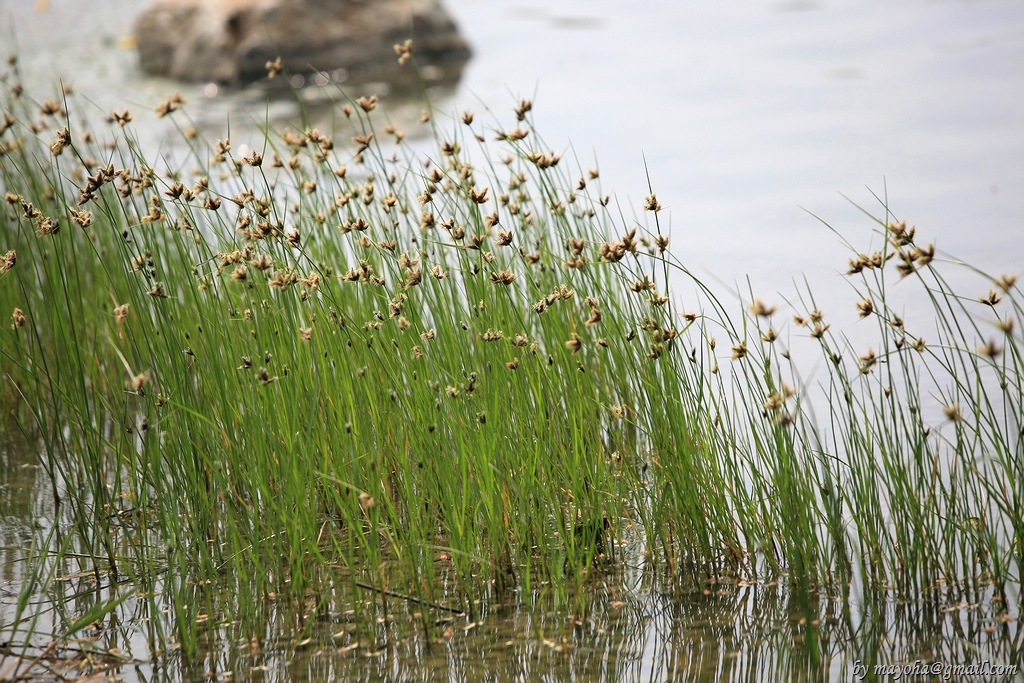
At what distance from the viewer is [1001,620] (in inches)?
82.0

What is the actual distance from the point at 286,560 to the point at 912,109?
5744 millimetres

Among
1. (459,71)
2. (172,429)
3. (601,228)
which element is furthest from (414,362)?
(459,71)

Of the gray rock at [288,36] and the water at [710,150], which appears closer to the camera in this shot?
the water at [710,150]

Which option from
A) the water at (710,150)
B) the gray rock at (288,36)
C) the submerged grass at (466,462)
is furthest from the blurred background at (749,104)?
the submerged grass at (466,462)

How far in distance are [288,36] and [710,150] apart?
4.20 meters

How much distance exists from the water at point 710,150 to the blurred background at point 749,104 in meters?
0.02

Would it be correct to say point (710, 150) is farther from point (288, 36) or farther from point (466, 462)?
point (466, 462)

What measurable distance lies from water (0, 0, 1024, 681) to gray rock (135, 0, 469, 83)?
290 millimetres

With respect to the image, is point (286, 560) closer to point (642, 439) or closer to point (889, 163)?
point (642, 439)

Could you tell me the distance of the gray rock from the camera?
866cm

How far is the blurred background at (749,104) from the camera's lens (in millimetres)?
4930

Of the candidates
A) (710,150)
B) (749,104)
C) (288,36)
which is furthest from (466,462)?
(288,36)

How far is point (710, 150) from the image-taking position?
659cm

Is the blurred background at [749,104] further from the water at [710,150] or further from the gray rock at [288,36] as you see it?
the gray rock at [288,36]
